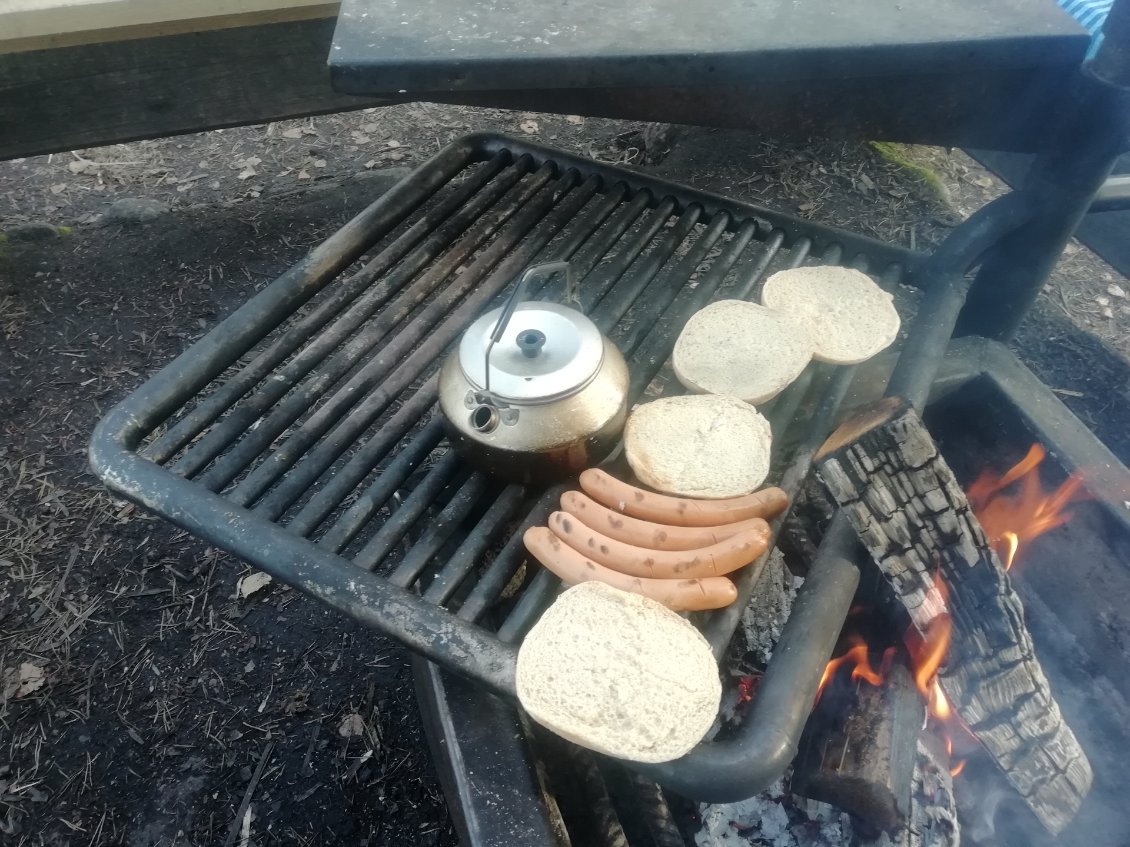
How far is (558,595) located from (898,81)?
69.2 inches

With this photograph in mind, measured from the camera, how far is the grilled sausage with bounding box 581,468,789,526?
184 centimetres

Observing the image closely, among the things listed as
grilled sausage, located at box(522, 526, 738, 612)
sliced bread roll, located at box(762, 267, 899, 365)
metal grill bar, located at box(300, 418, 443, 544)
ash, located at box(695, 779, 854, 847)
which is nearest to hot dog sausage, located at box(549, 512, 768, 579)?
grilled sausage, located at box(522, 526, 738, 612)

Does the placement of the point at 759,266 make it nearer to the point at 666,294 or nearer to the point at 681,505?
the point at 666,294

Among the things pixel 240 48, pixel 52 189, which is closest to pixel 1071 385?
pixel 240 48

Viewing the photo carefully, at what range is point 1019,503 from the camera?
2.42m

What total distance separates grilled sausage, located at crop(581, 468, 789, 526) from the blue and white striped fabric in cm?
165

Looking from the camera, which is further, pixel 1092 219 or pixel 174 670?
pixel 1092 219

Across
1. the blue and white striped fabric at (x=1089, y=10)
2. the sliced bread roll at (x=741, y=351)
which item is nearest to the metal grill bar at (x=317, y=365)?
the sliced bread roll at (x=741, y=351)

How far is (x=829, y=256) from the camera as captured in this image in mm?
2568

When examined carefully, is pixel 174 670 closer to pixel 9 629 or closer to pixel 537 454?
pixel 9 629

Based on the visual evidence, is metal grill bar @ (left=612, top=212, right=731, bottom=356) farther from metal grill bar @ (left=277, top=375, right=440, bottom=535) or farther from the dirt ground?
the dirt ground

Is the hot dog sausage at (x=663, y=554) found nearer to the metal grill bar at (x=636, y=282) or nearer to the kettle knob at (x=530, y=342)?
the kettle knob at (x=530, y=342)

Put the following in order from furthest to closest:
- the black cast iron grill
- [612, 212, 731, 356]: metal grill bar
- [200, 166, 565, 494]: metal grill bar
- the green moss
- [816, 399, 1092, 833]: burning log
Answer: the green moss → [612, 212, 731, 356]: metal grill bar → [200, 166, 565, 494]: metal grill bar → [816, 399, 1092, 833]: burning log → the black cast iron grill

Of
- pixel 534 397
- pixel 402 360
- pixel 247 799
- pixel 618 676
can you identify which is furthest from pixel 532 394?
pixel 247 799
